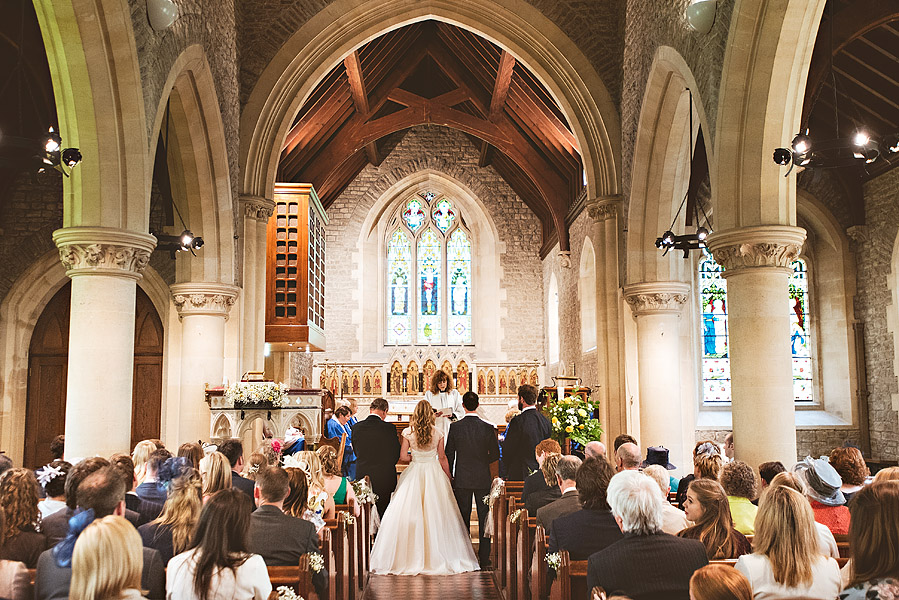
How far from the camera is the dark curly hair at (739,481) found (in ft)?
11.6

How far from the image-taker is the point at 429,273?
18109 mm

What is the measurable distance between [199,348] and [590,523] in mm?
7030

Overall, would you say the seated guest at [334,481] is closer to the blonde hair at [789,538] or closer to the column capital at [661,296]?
the blonde hair at [789,538]

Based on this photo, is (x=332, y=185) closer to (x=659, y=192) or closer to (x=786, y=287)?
(x=659, y=192)

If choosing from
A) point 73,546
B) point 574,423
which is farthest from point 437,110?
point 73,546

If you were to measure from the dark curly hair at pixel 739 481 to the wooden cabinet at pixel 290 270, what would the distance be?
9342 millimetres

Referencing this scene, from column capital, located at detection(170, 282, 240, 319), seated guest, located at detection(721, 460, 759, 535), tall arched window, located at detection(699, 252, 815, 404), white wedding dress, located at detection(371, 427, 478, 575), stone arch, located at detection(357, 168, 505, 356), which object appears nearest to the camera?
seated guest, located at detection(721, 460, 759, 535)

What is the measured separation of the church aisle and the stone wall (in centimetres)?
1185

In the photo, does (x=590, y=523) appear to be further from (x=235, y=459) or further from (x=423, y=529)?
(x=423, y=529)

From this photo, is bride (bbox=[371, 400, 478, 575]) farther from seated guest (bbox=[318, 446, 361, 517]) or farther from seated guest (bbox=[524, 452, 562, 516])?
seated guest (bbox=[524, 452, 562, 516])

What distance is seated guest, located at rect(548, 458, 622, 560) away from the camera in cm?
328

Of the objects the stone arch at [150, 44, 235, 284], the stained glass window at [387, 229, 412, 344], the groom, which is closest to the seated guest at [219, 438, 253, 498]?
the groom

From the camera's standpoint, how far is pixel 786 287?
20.2 feet

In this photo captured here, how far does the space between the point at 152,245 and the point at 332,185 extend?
399 inches
